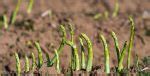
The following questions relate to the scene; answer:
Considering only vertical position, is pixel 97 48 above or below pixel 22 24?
below

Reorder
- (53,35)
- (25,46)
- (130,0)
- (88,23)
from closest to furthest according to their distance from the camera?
(25,46) → (53,35) → (88,23) → (130,0)

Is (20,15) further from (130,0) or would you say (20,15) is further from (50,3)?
(130,0)

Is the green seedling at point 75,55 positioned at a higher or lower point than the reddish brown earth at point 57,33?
lower

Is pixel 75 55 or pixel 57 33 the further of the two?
pixel 57 33

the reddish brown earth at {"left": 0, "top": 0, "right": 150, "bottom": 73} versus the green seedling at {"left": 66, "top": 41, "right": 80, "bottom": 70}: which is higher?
the reddish brown earth at {"left": 0, "top": 0, "right": 150, "bottom": 73}

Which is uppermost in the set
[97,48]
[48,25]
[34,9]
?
[34,9]

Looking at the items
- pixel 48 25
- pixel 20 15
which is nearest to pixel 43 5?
A: pixel 20 15

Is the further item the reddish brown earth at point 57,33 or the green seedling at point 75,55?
the reddish brown earth at point 57,33

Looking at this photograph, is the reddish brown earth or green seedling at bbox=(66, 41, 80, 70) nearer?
green seedling at bbox=(66, 41, 80, 70)

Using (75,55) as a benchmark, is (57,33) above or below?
above

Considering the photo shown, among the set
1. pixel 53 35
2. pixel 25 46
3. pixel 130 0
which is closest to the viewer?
pixel 25 46

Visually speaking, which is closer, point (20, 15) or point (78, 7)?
point (20, 15)
